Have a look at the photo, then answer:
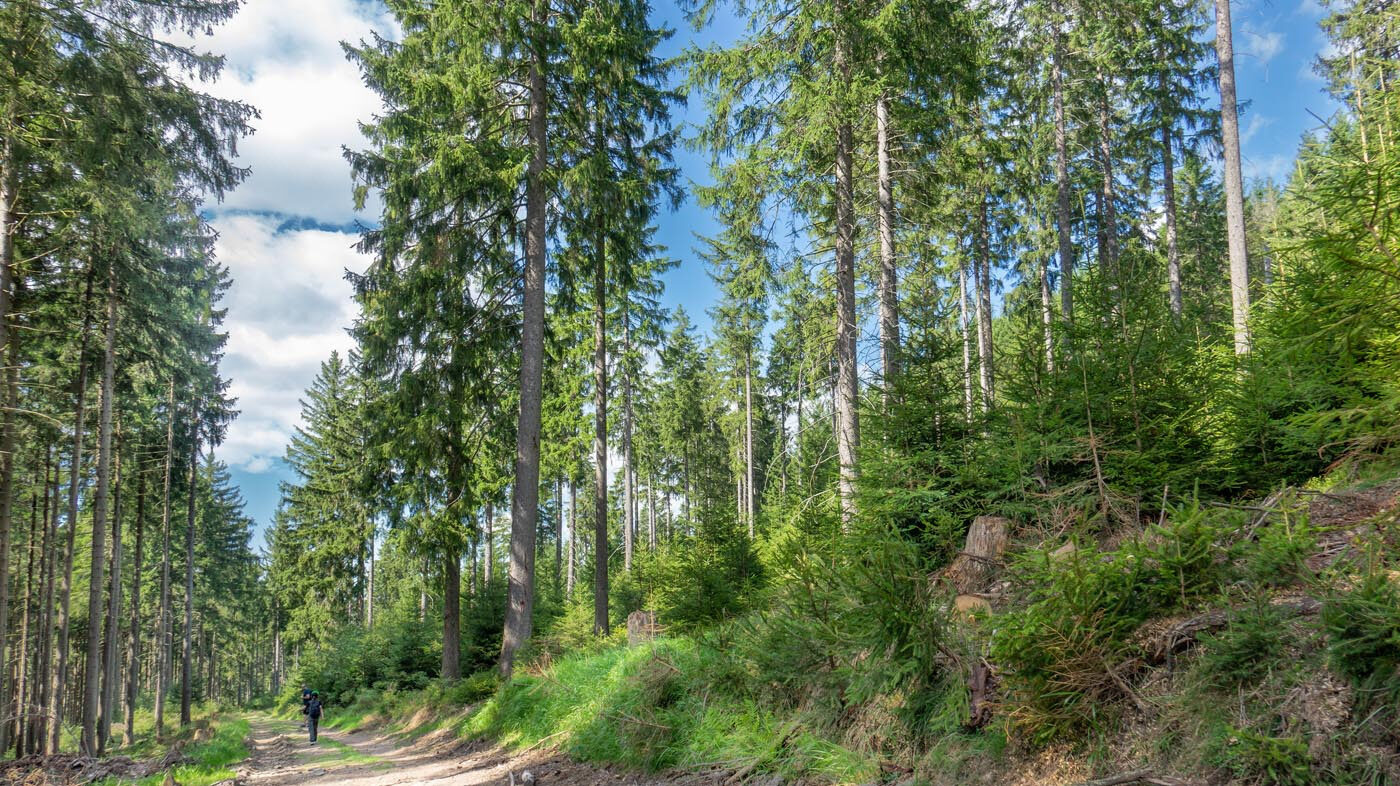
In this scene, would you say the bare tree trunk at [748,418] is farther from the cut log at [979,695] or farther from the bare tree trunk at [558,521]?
the cut log at [979,695]

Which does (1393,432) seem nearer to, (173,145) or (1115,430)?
(1115,430)

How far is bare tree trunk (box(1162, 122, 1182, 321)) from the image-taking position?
20.6 m

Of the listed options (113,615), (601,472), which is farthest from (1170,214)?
(113,615)

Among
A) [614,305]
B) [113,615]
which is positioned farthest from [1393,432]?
[113,615]

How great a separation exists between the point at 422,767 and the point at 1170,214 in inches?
1018

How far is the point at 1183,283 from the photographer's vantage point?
26547 mm

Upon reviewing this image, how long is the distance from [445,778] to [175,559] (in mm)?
44957

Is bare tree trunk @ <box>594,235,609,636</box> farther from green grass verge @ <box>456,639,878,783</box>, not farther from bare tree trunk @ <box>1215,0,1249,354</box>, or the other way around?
bare tree trunk @ <box>1215,0,1249,354</box>

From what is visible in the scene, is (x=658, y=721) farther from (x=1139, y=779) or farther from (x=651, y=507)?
(x=651, y=507)

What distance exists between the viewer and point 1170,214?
72.9ft

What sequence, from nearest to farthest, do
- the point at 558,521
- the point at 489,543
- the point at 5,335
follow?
the point at 5,335 < the point at 489,543 < the point at 558,521

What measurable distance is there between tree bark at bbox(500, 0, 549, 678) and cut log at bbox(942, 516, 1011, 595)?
9.61m

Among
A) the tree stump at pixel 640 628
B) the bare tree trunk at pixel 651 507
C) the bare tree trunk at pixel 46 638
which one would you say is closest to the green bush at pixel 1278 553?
the tree stump at pixel 640 628

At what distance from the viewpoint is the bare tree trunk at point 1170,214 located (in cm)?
2058
